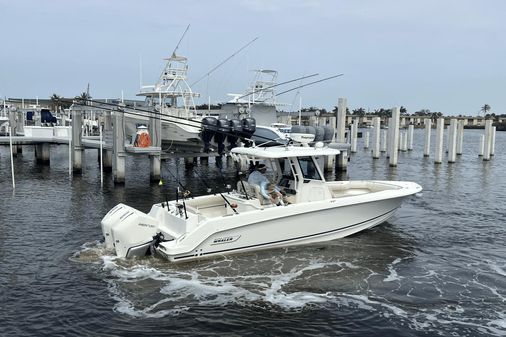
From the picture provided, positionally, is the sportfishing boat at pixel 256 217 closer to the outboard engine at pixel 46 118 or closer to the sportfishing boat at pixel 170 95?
the sportfishing boat at pixel 170 95

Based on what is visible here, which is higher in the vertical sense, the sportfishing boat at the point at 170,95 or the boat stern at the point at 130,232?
the sportfishing boat at the point at 170,95

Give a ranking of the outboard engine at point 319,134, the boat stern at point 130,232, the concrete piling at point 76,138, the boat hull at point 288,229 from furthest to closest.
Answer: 1. the outboard engine at point 319,134
2. the concrete piling at point 76,138
3. the boat hull at point 288,229
4. the boat stern at point 130,232

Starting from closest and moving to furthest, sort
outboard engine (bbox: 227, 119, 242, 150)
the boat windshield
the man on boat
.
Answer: the man on boat
the boat windshield
outboard engine (bbox: 227, 119, 242, 150)

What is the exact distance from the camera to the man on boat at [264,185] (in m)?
13.8

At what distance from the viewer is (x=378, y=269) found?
1248 centimetres

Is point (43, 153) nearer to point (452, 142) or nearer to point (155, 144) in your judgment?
point (155, 144)

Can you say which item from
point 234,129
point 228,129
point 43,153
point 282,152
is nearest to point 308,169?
point 282,152

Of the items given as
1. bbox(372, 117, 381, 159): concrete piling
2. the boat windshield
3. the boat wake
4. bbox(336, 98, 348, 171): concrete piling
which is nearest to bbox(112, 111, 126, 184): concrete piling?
the boat wake

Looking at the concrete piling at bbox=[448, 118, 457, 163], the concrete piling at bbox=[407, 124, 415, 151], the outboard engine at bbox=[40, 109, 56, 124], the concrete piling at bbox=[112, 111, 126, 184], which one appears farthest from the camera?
the concrete piling at bbox=[407, 124, 415, 151]

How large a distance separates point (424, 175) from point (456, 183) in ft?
12.9

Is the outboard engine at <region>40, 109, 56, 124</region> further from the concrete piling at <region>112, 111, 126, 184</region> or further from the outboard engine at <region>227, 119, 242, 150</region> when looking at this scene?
the outboard engine at <region>227, 119, 242, 150</region>

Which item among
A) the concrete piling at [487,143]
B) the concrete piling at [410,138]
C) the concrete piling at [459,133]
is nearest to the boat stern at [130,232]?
the concrete piling at [459,133]

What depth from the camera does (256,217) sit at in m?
12.9

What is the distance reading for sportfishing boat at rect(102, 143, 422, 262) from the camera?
1216 centimetres
